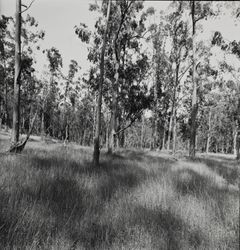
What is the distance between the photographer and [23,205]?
2520mm

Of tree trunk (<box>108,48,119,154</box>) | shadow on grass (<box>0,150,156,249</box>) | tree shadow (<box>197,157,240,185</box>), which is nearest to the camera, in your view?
shadow on grass (<box>0,150,156,249</box>)

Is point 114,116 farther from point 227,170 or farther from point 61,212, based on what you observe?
point 61,212

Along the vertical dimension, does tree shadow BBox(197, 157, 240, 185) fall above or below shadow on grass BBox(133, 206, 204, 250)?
below

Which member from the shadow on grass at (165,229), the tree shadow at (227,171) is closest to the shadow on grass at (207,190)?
the shadow on grass at (165,229)

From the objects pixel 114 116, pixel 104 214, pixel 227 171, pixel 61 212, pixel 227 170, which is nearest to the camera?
pixel 61 212

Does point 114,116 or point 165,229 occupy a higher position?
point 114,116

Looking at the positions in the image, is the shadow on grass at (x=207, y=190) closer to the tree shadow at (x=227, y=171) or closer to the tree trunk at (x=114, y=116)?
the tree shadow at (x=227, y=171)

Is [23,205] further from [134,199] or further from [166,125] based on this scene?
[166,125]

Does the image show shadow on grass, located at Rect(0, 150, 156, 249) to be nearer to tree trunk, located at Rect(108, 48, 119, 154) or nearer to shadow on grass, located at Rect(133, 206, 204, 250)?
shadow on grass, located at Rect(133, 206, 204, 250)

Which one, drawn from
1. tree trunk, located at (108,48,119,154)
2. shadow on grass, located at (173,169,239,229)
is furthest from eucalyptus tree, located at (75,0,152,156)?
shadow on grass, located at (173,169,239,229)

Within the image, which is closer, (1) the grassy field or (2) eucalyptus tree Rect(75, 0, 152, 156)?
(1) the grassy field

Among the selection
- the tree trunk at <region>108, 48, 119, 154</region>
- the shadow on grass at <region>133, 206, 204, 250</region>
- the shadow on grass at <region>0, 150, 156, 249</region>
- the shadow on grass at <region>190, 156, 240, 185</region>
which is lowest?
the shadow on grass at <region>190, 156, 240, 185</region>

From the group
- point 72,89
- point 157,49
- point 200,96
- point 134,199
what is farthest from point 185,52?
point 72,89

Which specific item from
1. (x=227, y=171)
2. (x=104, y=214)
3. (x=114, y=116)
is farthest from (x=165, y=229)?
(x=114, y=116)
